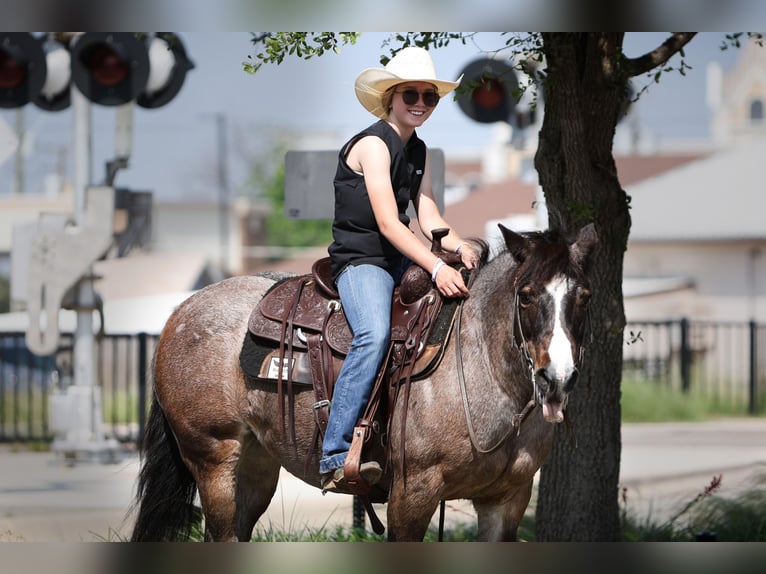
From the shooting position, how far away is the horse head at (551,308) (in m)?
4.18

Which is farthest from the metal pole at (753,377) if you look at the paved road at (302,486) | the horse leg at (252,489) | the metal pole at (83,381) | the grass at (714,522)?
the horse leg at (252,489)

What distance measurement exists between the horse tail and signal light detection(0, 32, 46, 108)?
4687 mm

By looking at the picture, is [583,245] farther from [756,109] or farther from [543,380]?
[756,109]

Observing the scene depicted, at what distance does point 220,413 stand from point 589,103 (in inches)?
108

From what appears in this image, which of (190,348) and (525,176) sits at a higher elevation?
(525,176)

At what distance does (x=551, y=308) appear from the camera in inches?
167

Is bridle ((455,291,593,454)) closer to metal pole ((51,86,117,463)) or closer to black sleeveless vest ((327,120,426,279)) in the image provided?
black sleeveless vest ((327,120,426,279))

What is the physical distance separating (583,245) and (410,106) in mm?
956

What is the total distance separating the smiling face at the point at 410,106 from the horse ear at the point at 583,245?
858 mm

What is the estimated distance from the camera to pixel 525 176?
2042 centimetres

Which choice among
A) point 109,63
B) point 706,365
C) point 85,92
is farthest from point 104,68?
point 706,365
